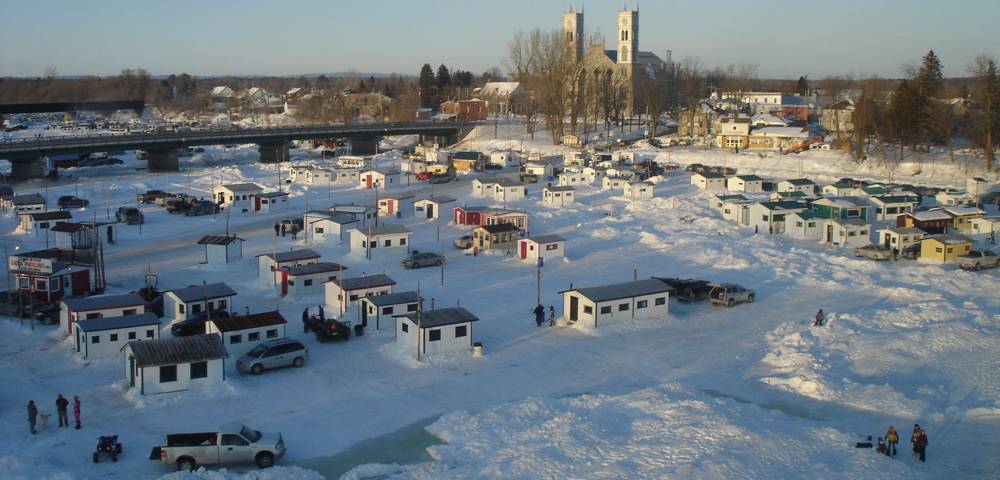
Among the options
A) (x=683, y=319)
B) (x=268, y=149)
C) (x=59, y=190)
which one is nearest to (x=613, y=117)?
(x=268, y=149)

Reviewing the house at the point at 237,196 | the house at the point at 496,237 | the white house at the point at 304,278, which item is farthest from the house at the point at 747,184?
the white house at the point at 304,278

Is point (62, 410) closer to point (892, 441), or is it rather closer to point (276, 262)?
point (276, 262)

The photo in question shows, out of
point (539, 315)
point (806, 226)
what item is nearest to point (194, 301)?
point (539, 315)

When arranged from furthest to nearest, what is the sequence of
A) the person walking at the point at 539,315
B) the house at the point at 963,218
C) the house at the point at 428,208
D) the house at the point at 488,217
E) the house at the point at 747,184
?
the house at the point at 747,184
the house at the point at 428,208
the house at the point at 963,218
the house at the point at 488,217
the person walking at the point at 539,315

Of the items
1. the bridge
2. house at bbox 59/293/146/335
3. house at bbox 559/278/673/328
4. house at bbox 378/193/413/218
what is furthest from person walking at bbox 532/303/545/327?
the bridge

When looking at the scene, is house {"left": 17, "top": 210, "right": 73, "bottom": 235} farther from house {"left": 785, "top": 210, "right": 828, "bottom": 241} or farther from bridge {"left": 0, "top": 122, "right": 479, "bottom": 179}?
house {"left": 785, "top": 210, "right": 828, "bottom": 241}

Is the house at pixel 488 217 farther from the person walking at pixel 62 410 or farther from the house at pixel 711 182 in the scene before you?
the person walking at pixel 62 410
